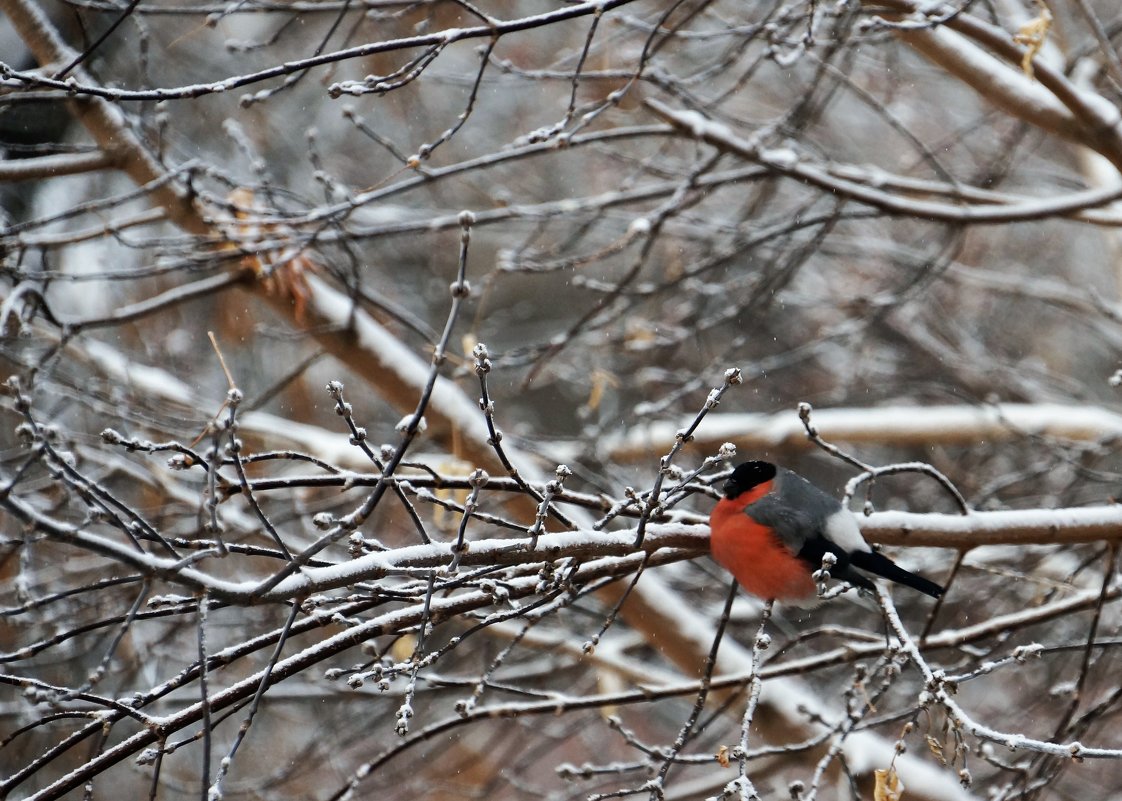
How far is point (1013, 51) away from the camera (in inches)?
118

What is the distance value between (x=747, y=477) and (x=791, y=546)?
24cm

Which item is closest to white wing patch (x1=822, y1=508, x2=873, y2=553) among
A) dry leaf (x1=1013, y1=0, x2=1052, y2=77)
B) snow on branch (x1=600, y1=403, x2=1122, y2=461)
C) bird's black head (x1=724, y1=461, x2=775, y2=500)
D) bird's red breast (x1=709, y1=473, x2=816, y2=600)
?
bird's red breast (x1=709, y1=473, x2=816, y2=600)

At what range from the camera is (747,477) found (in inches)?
Result: 104

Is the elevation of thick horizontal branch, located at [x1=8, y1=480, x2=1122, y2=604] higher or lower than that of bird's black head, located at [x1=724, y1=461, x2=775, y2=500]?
lower

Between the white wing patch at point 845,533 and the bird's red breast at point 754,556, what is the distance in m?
0.10

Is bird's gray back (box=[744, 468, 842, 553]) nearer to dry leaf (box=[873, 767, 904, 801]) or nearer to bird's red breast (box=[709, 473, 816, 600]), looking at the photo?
bird's red breast (box=[709, 473, 816, 600])

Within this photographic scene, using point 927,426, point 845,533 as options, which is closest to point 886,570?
point 845,533

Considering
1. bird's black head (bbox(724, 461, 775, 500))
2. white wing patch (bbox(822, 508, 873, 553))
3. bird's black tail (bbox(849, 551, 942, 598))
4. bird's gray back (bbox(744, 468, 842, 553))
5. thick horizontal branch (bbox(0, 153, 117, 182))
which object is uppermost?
thick horizontal branch (bbox(0, 153, 117, 182))

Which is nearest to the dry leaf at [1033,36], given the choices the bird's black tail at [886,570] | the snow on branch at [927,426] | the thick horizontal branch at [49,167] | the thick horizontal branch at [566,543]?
the thick horizontal branch at [566,543]

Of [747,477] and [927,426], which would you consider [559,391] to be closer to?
[927,426]

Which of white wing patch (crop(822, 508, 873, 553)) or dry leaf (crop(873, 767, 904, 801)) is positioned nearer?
dry leaf (crop(873, 767, 904, 801))

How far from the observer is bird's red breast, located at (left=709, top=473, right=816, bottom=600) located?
2.38 m

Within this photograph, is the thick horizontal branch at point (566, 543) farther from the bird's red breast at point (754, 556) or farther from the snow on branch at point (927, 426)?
the snow on branch at point (927, 426)

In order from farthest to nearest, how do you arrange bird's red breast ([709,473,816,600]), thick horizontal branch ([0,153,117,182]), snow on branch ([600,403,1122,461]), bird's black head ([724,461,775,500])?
1. snow on branch ([600,403,1122,461])
2. thick horizontal branch ([0,153,117,182])
3. bird's black head ([724,461,775,500])
4. bird's red breast ([709,473,816,600])
